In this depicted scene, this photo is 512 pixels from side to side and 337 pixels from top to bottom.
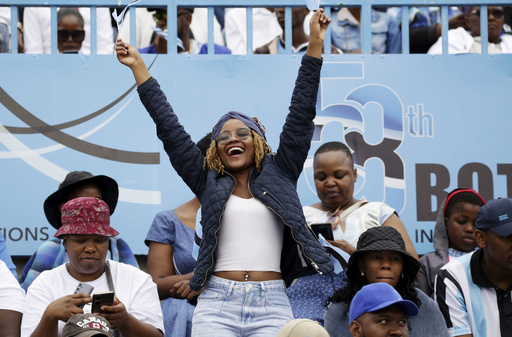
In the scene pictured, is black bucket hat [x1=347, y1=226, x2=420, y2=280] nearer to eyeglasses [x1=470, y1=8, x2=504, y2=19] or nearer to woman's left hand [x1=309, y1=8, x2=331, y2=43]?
woman's left hand [x1=309, y1=8, x2=331, y2=43]

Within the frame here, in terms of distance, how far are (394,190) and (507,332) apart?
1.39 meters

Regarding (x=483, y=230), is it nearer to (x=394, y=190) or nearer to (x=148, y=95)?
(x=394, y=190)

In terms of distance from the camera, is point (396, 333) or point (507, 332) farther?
point (507, 332)

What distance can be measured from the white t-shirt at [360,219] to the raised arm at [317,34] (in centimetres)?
129

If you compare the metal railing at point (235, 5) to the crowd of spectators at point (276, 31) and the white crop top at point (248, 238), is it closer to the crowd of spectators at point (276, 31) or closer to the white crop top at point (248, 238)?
the crowd of spectators at point (276, 31)

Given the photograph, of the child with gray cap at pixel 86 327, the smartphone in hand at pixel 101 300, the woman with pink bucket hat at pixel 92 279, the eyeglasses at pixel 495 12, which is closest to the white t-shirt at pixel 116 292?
the woman with pink bucket hat at pixel 92 279

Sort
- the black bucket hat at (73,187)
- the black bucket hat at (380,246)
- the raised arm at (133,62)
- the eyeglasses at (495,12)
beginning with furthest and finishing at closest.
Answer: the eyeglasses at (495,12) → the black bucket hat at (73,187) → the black bucket hat at (380,246) → the raised arm at (133,62)

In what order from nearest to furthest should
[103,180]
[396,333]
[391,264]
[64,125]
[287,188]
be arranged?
[396,333] → [287,188] → [391,264] → [103,180] → [64,125]

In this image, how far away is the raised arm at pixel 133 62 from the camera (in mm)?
4145

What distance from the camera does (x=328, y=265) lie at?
12.7 ft

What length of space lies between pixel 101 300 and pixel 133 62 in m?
1.23

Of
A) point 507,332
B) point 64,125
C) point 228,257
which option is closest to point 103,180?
point 64,125

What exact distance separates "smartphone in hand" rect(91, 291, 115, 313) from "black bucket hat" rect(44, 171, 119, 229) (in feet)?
4.05

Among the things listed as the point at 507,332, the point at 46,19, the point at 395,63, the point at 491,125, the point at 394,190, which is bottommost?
the point at 507,332
